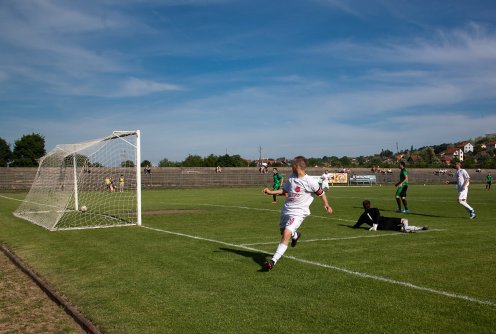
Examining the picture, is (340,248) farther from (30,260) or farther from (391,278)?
(30,260)

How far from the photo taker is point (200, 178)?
60.0 m

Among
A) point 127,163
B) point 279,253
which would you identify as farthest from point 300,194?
point 127,163

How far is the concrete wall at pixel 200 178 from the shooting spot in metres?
50.6

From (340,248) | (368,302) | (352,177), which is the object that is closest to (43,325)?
(368,302)

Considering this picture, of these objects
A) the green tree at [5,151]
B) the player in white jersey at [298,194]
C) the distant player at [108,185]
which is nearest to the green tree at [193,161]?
the green tree at [5,151]

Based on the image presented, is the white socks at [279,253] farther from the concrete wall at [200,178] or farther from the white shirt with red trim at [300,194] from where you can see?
the concrete wall at [200,178]

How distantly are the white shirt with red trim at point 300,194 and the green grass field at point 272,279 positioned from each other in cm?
108

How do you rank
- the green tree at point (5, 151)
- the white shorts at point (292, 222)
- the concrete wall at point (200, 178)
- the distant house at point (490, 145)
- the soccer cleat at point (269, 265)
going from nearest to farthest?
the soccer cleat at point (269, 265) → the white shorts at point (292, 222) → the concrete wall at point (200, 178) → the green tree at point (5, 151) → the distant house at point (490, 145)

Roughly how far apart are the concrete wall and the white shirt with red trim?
48236 millimetres

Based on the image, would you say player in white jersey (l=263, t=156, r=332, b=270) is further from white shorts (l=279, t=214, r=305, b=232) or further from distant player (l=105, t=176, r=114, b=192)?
distant player (l=105, t=176, r=114, b=192)

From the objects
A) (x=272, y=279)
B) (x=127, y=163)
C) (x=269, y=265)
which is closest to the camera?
(x=272, y=279)

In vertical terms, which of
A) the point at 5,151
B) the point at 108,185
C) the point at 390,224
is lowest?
the point at 390,224

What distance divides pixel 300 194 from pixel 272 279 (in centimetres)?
181

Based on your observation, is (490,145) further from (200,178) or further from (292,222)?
(292,222)
